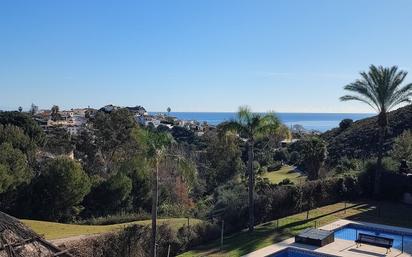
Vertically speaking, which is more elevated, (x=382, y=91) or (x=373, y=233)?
(x=382, y=91)

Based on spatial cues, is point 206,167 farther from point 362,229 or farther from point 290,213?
point 362,229

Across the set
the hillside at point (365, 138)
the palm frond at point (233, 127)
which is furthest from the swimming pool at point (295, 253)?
the hillside at point (365, 138)

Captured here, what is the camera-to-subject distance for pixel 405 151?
30531 millimetres

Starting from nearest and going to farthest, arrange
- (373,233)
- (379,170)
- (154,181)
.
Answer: (154,181) → (373,233) → (379,170)

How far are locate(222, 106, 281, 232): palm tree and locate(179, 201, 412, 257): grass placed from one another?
114cm

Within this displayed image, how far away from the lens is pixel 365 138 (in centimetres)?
5675

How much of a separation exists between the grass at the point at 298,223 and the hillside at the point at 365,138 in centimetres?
2422

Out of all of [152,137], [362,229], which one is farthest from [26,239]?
[362,229]

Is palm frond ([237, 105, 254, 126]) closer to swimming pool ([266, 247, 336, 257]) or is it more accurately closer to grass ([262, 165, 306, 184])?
swimming pool ([266, 247, 336, 257])

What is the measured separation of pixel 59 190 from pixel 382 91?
18.7 metres

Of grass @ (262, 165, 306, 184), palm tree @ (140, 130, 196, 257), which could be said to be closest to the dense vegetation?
palm tree @ (140, 130, 196, 257)

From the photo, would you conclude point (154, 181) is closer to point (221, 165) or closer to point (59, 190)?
point (59, 190)

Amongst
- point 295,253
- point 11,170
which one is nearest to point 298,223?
point 295,253

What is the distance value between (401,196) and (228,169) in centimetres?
1753
